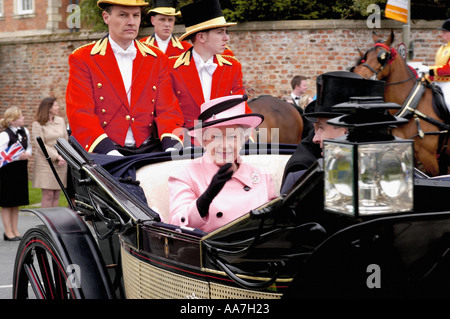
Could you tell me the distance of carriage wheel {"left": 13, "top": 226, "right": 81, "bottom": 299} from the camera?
2850 millimetres

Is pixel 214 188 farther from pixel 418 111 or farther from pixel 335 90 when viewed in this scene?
pixel 418 111

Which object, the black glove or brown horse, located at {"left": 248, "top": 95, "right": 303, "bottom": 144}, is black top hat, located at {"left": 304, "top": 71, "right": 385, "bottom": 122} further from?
brown horse, located at {"left": 248, "top": 95, "right": 303, "bottom": 144}

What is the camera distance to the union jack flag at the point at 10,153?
725 centimetres

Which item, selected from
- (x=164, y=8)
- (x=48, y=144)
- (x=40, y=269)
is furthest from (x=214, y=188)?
(x=48, y=144)

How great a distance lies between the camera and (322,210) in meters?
1.78

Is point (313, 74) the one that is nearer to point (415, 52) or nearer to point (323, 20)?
point (323, 20)

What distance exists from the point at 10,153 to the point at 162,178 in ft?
15.1

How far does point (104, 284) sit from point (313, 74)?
32.3 ft

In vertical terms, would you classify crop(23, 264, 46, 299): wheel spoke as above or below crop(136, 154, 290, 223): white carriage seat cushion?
below

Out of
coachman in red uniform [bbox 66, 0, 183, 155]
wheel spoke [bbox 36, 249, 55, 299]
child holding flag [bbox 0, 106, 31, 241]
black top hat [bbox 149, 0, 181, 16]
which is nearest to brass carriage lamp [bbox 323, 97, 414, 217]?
wheel spoke [bbox 36, 249, 55, 299]

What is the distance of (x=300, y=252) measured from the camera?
1.84 metres

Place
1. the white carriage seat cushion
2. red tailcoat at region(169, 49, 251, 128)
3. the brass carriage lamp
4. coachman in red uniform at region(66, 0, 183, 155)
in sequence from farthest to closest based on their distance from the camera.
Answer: red tailcoat at region(169, 49, 251, 128) → coachman in red uniform at region(66, 0, 183, 155) → the white carriage seat cushion → the brass carriage lamp

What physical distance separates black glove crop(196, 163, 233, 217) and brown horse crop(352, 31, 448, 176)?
5.22 meters

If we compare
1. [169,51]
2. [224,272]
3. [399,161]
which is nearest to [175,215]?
[224,272]
